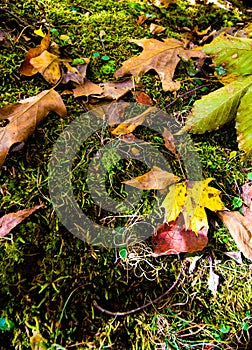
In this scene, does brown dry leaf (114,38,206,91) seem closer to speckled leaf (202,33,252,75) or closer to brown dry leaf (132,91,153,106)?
brown dry leaf (132,91,153,106)

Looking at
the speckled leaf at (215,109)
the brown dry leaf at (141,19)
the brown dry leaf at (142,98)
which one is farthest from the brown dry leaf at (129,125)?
the brown dry leaf at (141,19)

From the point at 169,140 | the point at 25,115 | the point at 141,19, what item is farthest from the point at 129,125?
the point at 141,19

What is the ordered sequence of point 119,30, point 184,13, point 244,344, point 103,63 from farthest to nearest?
point 184,13
point 119,30
point 103,63
point 244,344

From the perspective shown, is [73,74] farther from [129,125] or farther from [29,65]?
[129,125]

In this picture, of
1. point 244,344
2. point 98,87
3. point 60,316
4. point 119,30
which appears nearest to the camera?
point 60,316

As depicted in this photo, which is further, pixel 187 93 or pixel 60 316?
pixel 187 93

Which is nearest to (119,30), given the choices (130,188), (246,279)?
(130,188)

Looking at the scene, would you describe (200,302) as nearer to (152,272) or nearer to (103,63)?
(152,272)
